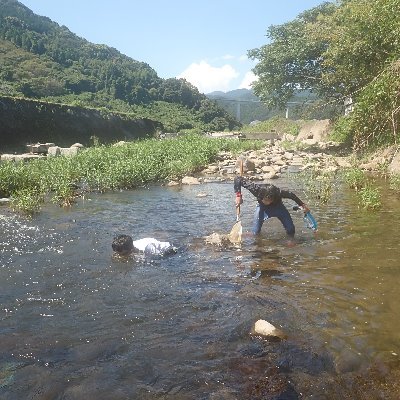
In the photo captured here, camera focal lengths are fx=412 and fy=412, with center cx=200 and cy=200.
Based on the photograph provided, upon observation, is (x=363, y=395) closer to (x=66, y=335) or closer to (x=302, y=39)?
(x=66, y=335)

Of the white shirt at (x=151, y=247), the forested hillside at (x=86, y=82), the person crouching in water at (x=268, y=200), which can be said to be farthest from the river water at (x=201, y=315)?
the forested hillside at (x=86, y=82)

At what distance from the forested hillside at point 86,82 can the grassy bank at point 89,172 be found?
3605 cm

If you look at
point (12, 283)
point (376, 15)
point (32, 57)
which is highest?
point (32, 57)

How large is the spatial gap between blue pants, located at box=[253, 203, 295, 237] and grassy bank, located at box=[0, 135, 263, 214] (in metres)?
5.64

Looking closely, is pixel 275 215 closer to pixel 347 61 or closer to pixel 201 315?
pixel 201 315

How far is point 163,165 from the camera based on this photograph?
17391 mm

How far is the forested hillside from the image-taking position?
56938 millimetres

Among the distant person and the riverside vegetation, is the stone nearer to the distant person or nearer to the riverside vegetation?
the riverside vegetation

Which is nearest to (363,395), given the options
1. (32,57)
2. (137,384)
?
(137,384)

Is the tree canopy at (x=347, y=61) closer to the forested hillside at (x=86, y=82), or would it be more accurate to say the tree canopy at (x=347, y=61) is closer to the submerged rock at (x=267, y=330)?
the submerged rock at (x=267, y=330)

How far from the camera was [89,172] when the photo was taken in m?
14.3

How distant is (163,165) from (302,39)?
14.9m

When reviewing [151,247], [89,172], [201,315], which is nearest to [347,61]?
[89,172]

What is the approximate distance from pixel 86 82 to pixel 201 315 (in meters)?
72.4
